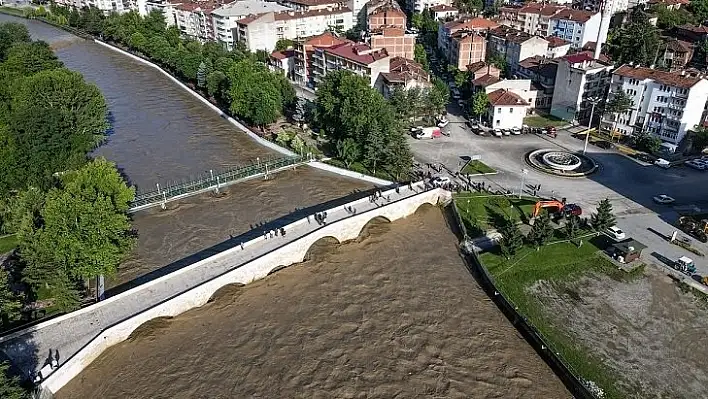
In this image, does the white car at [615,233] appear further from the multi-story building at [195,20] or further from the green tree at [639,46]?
the multi-story building at [195,20]

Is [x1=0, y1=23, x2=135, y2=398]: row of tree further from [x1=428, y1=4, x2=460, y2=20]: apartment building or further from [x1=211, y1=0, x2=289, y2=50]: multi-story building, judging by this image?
[x1=428, y1=4, x2=460, y2=20]: apartment building

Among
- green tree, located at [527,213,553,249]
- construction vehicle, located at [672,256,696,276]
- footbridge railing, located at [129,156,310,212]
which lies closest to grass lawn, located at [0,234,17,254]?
footbridge railing, located at [129,156,310,212]

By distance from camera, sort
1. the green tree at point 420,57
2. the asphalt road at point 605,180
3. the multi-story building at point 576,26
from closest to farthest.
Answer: the asphalt road at point 605,180, the multi-story building at point 576,26, the green tree at point 420,57

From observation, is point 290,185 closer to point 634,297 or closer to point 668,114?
point 634,297

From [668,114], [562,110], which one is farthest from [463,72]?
[668,114]

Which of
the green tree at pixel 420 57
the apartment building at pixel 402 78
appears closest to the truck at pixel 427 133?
the apartment building at pixel 402 78
